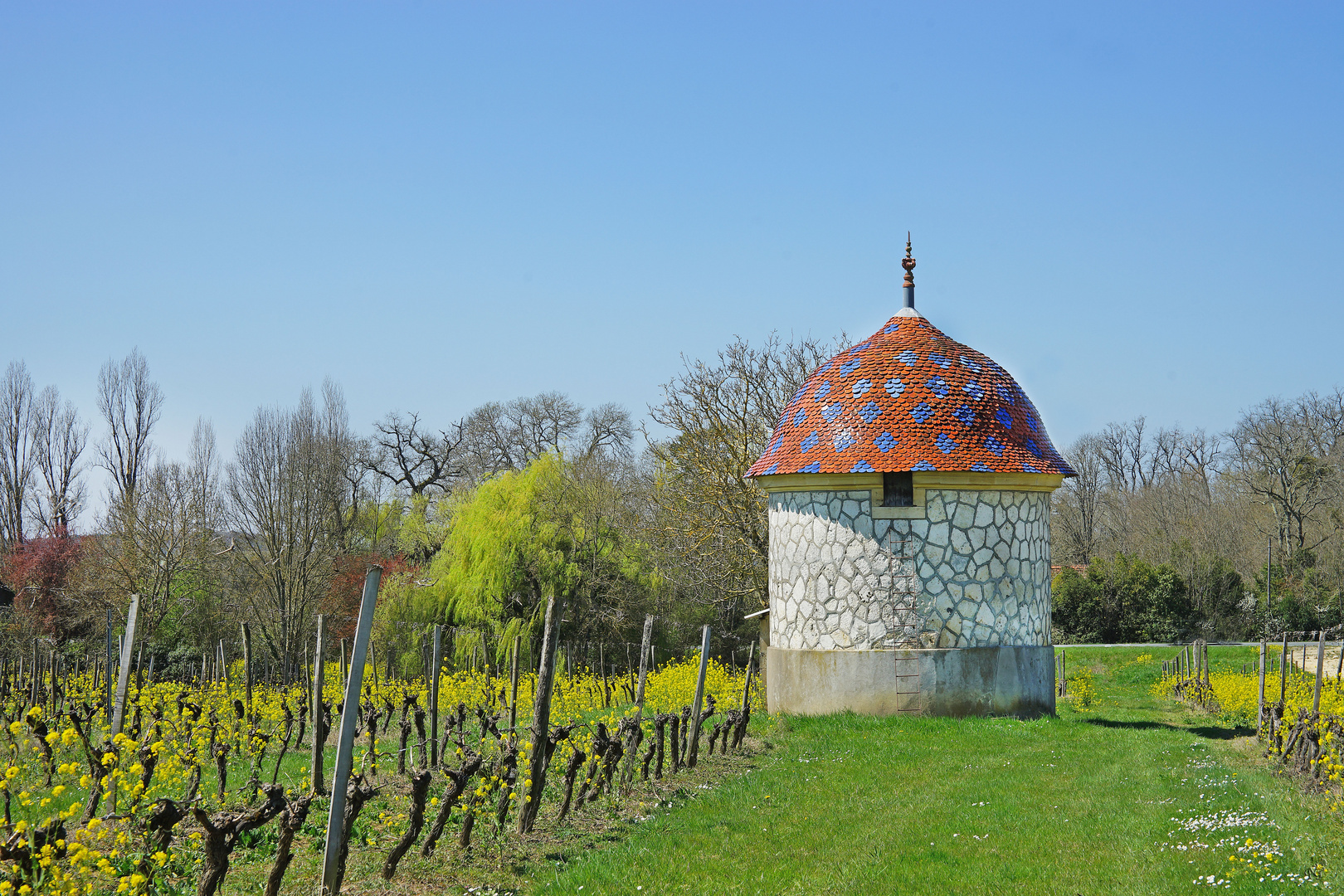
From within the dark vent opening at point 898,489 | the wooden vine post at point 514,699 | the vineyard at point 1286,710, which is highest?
the dark vent opening at point 898,489

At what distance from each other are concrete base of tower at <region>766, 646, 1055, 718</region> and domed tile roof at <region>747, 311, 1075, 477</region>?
2.89 metres

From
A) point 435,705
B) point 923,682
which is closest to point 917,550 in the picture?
point 923,682

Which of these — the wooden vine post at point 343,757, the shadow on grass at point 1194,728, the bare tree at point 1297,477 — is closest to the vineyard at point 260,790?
the wooden vine post at point 343,757

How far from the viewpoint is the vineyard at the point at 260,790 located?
6.21m

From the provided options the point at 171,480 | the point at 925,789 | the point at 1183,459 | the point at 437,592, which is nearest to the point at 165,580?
the point at 171,480

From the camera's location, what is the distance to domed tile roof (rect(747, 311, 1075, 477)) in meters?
16.5

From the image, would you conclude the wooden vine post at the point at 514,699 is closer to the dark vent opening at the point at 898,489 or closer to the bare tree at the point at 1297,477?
the dark vent opening at the point at 898,489

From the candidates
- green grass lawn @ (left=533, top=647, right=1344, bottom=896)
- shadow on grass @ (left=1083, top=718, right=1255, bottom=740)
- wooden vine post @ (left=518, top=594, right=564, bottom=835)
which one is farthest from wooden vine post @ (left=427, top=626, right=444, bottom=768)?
shadow on grass @ (left=1083, top=718, right=1255, bottom=740)

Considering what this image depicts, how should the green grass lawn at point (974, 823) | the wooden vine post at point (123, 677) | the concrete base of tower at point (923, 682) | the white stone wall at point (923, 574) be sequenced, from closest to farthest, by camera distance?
the green grass lawn at point (974, 823)
the wooden vine post at point (123, 677)
the concrete base of tower at point (923, 682)
the white stone wall at point (923, 574)

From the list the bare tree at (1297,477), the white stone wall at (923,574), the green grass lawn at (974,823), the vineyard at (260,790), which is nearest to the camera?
the vineyard at (260,790)

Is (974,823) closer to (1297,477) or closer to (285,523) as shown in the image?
(285,523)

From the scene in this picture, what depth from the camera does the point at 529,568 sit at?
1108 inches

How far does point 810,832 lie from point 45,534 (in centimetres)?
3931

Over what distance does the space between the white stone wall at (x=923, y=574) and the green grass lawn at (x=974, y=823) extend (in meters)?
1.92
